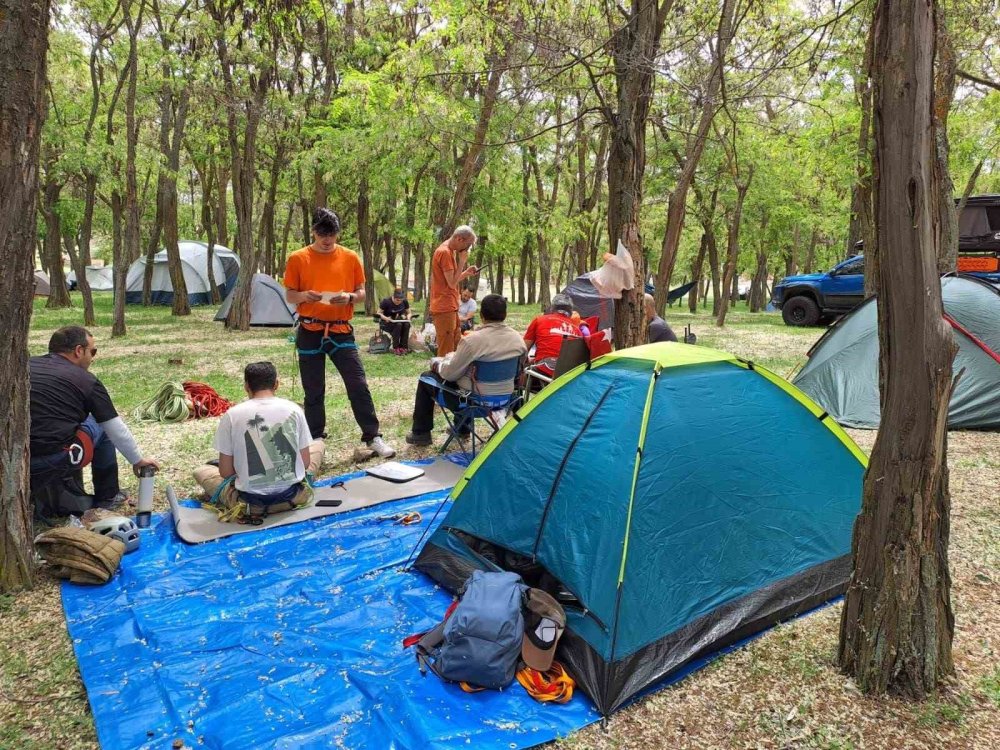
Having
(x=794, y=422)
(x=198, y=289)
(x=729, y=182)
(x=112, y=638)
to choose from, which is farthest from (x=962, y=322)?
(x=198, y=289)

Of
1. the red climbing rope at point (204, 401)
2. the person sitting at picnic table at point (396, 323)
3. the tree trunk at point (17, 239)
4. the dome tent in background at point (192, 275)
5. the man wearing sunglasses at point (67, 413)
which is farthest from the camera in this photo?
the dome tent in background at point (192, 275)

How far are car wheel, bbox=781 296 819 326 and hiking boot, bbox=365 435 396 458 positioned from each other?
1444 centimetres

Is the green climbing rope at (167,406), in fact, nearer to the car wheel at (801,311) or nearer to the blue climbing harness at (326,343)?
the blue climbing harness at (326,343)

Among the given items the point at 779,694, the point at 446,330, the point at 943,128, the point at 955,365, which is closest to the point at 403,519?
the point at 779,694

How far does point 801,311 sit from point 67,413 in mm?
16984

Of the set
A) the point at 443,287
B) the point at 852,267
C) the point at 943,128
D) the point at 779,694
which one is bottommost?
the point at 779,694

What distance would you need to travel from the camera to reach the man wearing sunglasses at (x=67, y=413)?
4.00 meters

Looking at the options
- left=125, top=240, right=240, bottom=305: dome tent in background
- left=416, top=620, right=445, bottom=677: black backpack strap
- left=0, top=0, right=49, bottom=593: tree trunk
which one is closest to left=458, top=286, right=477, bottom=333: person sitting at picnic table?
left=0, top=0, right=49, bottom=593: tree trunk

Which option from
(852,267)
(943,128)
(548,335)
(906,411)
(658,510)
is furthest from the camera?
(852,267)

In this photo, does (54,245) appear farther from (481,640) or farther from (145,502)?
(481,640)

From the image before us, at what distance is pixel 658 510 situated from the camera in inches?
121

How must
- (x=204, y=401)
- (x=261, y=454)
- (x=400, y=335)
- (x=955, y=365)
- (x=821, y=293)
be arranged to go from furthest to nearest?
(x=821, y=293) < (x=400, y=335) < (x=204, y=401) < (x=955, y=365) < (x=261, y=454)

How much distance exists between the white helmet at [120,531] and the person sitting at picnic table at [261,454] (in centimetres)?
55

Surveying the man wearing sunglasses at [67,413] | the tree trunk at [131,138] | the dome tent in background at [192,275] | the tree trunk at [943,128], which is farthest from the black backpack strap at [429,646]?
the dome tent in background at [192,275]
